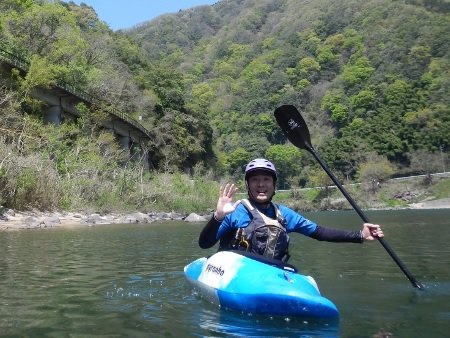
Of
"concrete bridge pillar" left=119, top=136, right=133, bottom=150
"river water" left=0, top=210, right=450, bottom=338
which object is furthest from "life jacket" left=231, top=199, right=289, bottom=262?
"concrete bridge pillar" left=119, top=136, right=133, bottom=150

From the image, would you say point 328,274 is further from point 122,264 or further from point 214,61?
point 214,61

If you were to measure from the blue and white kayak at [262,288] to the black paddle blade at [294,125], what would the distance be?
2.74 meters

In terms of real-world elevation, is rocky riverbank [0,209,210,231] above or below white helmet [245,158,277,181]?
below

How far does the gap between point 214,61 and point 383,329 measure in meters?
121

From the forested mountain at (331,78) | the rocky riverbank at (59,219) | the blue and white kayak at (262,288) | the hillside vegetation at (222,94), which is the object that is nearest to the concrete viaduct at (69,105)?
the hillside vegetation at (222,94)

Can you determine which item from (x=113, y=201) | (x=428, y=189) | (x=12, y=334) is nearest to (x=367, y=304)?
(x=12, y=334)

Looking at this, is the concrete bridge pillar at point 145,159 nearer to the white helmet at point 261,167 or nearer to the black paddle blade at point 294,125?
the black paddle blade at point 294,125

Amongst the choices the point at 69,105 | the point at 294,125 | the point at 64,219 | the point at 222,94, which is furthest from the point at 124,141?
the point at 222,94

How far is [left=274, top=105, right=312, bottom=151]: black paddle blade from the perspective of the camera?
7.53 m

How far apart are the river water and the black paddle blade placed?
1905 mm

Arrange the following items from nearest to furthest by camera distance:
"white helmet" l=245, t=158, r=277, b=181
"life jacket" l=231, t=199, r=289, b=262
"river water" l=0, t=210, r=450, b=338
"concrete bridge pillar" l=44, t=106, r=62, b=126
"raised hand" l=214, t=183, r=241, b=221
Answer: "river water" l=0, t=210, r=450, b=338
"raised hand" l=214, t=183, r=241, b=221
"white helmet" l=245, t=158, r=277, b=181
"life jacket" l=231, t=199, r=289, b=262
"concrete bridge pillar" l=44, t=106, r=62, b=126

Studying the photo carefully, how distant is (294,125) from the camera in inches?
300

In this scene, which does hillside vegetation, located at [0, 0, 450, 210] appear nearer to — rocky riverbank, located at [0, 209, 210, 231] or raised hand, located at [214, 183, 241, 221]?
rocky riverbank, located at [0, 209, 210, 231]

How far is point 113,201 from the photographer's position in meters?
29.8
